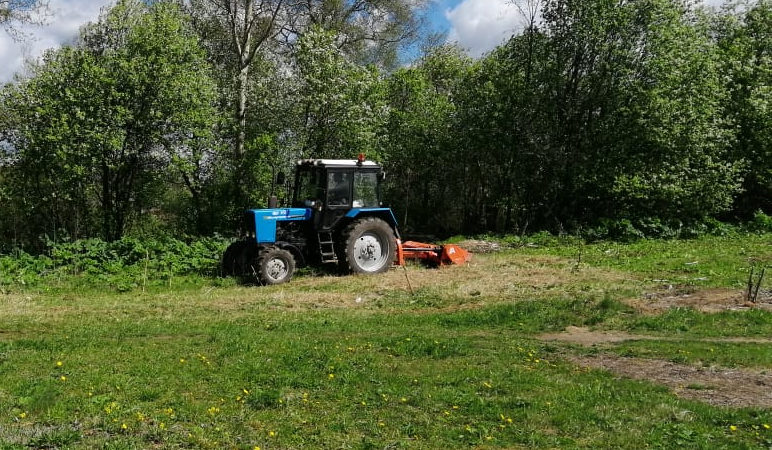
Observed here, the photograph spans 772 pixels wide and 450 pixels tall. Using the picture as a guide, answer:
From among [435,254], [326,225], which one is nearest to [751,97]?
[435,254]

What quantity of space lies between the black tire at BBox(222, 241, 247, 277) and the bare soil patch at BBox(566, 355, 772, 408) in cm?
910

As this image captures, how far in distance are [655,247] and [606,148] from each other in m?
4.91

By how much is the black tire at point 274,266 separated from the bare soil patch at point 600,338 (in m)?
6.56

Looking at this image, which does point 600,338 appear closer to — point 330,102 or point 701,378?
point 701,378

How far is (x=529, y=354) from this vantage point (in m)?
8.34

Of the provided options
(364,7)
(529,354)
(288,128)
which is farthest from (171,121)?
(529,354)

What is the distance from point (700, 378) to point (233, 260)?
10882 millimetres

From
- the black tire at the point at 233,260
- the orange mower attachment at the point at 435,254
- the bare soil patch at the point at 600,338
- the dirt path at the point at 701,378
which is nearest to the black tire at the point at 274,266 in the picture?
the black tire at the point at 233,260

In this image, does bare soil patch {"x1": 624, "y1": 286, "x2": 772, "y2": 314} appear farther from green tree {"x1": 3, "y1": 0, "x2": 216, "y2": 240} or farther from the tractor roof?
green tree {"x1": 3, "y1": 0, "x2": 216, "y2": 240}

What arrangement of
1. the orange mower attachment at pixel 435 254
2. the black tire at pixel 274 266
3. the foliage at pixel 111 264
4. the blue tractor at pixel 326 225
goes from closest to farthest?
the black tire at pixel 274 266 → the foliage at pixel 111 264 → the blue tractor at pixel 326 225 → the orange mower attachment at pixel 435 254

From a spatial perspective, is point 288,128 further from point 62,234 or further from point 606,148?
point 606,148

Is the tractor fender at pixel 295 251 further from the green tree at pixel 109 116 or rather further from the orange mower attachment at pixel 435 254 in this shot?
the green tree at pixel 109 116

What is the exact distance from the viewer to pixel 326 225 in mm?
15414

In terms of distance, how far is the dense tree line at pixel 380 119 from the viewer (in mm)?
18766
